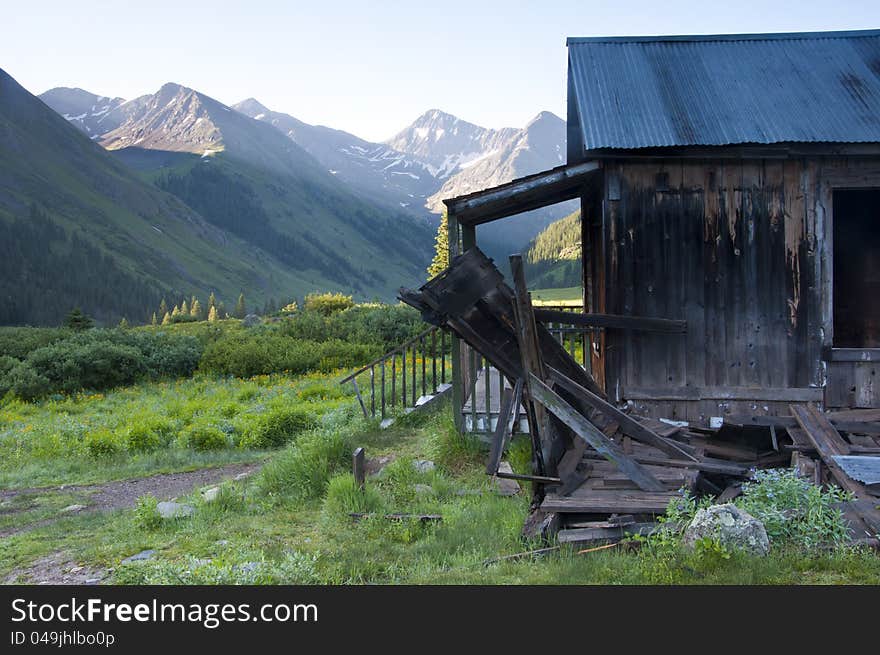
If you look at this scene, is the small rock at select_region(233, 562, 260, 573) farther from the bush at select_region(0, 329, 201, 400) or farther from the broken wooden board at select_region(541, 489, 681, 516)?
the bush at select_region(0, 329, 201, 400)

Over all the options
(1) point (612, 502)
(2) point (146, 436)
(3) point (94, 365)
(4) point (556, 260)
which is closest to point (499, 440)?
(1) point (612, 502)

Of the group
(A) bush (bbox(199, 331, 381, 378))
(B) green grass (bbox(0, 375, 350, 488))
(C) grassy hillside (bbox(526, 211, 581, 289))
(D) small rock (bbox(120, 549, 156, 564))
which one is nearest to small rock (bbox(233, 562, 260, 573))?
(D) small rock (bbox(120, 549, 156, 564))

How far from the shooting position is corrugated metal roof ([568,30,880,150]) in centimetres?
902

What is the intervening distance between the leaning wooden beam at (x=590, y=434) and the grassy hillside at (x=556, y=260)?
8174cm

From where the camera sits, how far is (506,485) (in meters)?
9.02

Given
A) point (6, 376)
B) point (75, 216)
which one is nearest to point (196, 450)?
point (6, 376)

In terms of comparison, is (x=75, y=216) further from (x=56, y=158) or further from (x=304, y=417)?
(x=304, y=417)

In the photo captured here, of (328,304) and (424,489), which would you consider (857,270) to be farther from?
(328,304)

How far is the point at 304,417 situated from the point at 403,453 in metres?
5.08

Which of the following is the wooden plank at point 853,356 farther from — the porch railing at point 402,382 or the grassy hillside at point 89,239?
the grassy hillside at point 89,239

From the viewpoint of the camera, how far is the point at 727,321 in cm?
928

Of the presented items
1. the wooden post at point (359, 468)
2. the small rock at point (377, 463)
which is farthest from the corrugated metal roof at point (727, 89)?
the small rock at point (377, 463)

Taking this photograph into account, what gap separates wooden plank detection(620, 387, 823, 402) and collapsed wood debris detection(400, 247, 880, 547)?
0.53 m

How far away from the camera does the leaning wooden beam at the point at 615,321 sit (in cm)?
838
